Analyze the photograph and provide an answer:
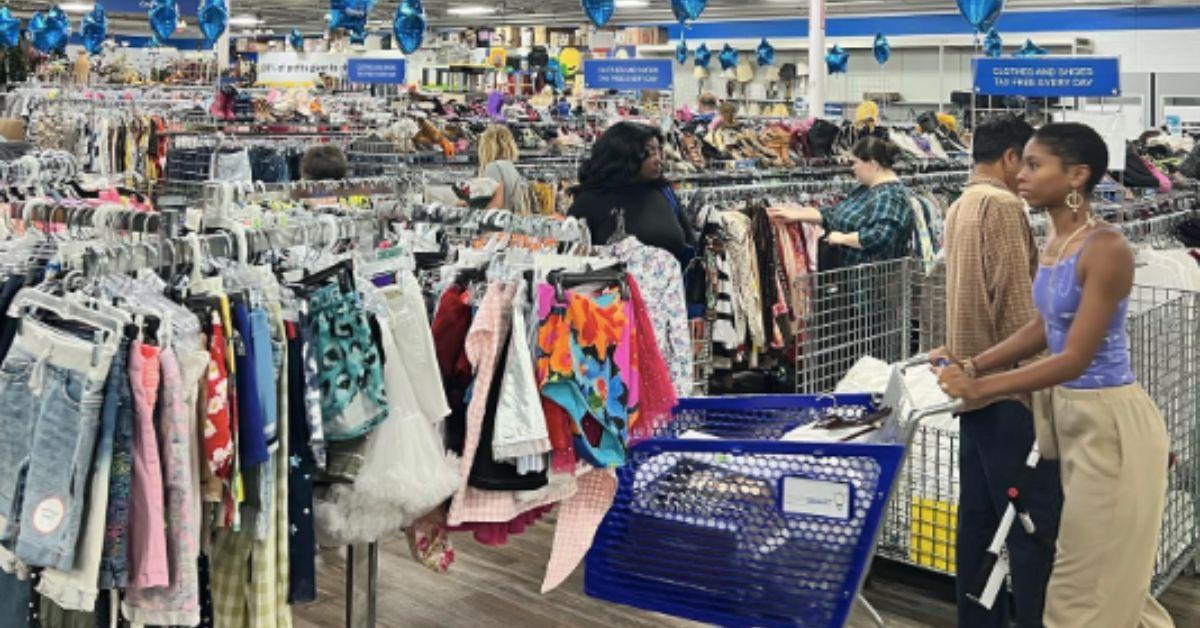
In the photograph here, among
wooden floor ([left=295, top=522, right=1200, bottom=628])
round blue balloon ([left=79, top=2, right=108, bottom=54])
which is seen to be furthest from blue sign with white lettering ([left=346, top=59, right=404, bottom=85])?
wooden floor ([left=295, top=522, right=1200, bottom=628])

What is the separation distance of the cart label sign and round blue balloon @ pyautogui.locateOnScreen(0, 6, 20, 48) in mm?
13268

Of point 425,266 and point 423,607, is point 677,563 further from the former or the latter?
point 423,607

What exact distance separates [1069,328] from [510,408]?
1.37 m

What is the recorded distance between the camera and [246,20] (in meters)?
30.4

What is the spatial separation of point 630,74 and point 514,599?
749 centimetres

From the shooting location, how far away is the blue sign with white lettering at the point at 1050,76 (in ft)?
21.2

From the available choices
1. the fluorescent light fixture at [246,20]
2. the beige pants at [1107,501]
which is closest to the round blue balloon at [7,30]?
the beige pants at [1107,501]

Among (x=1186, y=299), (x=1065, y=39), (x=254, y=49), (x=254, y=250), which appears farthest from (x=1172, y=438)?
(x=254, y=49)

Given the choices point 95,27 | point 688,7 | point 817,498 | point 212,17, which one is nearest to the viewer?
point 817,498

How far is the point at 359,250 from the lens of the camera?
3.56 meters

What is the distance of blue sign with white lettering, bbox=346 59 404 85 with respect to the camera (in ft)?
43.6

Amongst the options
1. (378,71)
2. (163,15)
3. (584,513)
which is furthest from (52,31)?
(584,513)

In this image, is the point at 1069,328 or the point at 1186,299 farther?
the point at 1186,299

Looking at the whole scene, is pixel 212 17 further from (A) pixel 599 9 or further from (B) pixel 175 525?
(B) pixel 175 525
